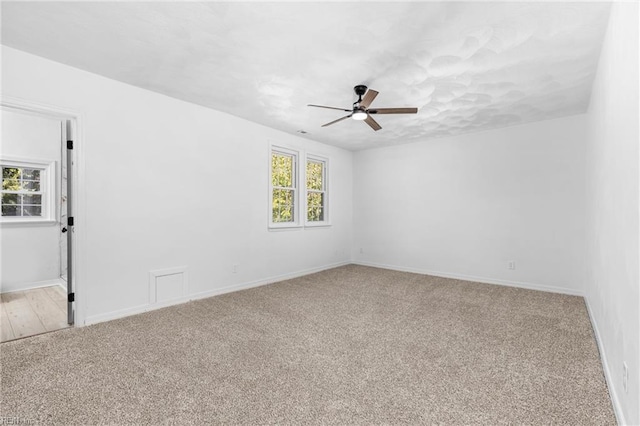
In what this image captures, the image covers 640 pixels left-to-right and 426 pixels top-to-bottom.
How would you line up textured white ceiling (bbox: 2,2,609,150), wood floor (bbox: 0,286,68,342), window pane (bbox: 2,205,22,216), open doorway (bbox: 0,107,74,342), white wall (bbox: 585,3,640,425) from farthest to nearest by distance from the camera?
window pane (bbox: 2,205,22,216) < open doorway (bbox: 0,107,74,342) < wood floor (bbox: 0,286,68,342) < textured white ceiling (bbox: 2,2,609,150) < white wall (bbox: 585,3,640,425)

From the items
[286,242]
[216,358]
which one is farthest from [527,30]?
[286,242]

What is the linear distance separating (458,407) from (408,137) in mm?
4422

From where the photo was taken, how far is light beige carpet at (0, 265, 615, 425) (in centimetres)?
174

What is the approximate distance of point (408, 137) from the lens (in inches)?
211

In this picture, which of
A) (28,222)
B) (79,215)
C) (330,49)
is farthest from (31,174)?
(330,49)

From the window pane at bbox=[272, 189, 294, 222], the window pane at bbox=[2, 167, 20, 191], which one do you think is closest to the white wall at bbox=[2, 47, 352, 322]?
the window pane at bbox=[272, 189, 294, 222]

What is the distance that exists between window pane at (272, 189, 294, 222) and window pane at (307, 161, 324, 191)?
571mm

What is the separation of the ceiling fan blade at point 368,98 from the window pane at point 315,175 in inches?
112

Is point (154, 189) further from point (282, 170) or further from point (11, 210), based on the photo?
point (11, 210)

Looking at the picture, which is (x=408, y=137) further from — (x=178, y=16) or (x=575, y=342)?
(x=178, y=16)

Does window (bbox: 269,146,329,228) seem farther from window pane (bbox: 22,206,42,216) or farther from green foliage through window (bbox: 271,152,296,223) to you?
window pane (bbox: 22,206,42,216)

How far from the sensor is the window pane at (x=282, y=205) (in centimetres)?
518

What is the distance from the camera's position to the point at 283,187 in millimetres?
5273

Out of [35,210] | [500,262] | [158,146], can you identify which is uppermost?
[158,146]
